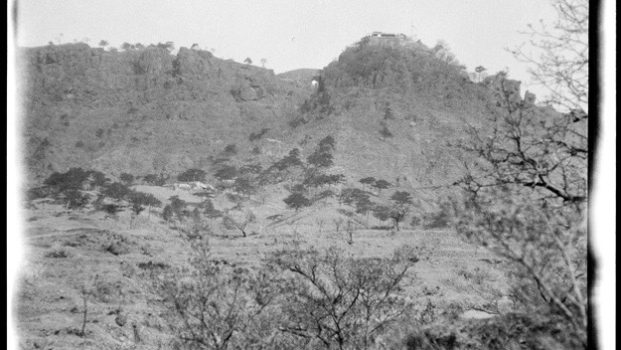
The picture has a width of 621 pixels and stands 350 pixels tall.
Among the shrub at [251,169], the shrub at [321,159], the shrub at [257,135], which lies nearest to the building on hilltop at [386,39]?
the shrub at [257,135]

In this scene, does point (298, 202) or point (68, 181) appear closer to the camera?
point (298, 202)

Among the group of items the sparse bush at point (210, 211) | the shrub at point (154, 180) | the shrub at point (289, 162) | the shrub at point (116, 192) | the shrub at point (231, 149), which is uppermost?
the shrub at point (231, 149)

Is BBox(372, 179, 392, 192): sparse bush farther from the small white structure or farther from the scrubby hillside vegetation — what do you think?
the small white structure

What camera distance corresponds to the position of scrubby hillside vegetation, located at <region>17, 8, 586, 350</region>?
4.61 m

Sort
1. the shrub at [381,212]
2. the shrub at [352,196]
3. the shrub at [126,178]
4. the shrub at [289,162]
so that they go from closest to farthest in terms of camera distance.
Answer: the shrub at [381,212] < the shrub at [352,196] < the shrub at [289,162] < the shrub at [126,178]

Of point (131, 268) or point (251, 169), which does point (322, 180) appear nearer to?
A: point (251, 169)

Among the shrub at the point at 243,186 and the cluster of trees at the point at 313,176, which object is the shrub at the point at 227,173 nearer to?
the shrub at the point at 243,186

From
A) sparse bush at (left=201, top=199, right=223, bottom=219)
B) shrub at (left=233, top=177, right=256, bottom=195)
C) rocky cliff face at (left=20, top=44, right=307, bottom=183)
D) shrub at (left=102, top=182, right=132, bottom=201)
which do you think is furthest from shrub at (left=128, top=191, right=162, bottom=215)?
rocky cliff face at (left=20, top=44, right=307, bottom=183)

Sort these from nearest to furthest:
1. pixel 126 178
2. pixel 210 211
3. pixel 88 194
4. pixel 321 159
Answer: pixel 88 194 < pixel 210 211 < pixel 321 159 < pixel 126 178

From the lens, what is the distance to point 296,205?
63125 mm

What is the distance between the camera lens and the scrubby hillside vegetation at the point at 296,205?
4613 millimetres

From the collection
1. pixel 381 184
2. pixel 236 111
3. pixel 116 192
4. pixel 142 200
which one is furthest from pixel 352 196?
pixel 236 111

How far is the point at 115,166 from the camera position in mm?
94000

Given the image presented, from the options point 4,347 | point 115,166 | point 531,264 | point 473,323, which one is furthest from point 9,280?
point 115,166
